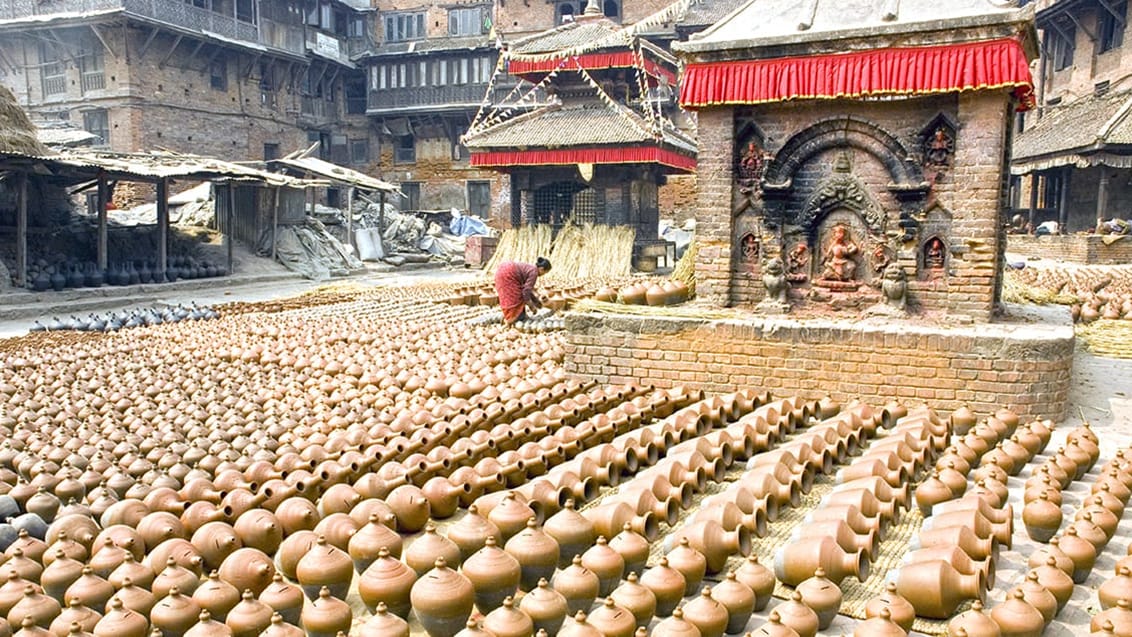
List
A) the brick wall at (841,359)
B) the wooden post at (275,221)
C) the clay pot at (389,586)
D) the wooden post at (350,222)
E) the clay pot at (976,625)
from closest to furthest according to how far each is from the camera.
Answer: the clay pot at (976,625) → the clay pot at (389,586) → the brick wall at (841,359) → the wooden post at (275,221) → the wooden post at (350,222)

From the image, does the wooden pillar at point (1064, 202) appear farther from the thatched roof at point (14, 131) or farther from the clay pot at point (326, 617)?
the clay pot at point (326, 617)

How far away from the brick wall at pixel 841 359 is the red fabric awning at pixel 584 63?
1607 cm

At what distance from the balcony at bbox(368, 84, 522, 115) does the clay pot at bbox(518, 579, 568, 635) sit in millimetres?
33747

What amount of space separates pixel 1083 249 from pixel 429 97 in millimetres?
25766

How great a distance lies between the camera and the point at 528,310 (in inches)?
472

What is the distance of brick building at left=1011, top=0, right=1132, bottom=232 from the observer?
21.3 m

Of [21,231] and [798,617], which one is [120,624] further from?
[21,231]

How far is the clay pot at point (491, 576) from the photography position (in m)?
3.63

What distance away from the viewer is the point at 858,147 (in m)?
8.44

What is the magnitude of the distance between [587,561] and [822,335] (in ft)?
13.7

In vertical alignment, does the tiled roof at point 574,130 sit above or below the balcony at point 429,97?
below

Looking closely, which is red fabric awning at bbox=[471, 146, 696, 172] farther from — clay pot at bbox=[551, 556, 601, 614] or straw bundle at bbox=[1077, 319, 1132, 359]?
clay pot at bbox=[551, 556, 601, 614]

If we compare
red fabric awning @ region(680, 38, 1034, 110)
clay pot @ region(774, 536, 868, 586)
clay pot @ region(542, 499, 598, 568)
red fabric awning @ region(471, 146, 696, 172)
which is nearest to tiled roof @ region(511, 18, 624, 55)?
red fabric awning @ region(471, 146, 696, 172)

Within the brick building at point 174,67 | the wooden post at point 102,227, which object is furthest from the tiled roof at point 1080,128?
the brick building at point 174,67
